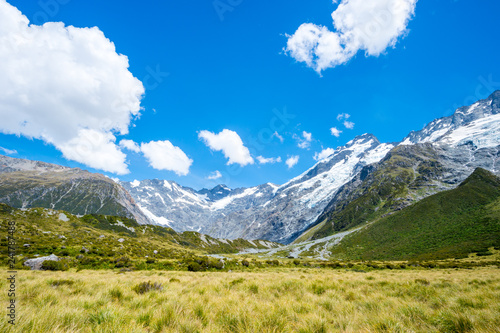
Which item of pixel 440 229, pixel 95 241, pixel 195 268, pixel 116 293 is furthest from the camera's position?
pixel 440 229

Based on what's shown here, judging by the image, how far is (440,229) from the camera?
97.9 meters

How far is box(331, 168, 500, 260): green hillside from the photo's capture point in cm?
7644

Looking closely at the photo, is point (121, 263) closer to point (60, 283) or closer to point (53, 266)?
point (53, 266)

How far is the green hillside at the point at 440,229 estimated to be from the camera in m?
76.4

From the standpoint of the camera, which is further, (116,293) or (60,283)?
(60,283)

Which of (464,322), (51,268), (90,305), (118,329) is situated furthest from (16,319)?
(51,268)

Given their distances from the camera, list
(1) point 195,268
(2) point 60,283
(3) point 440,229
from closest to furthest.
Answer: (2) point 60,283
(1) point 195,268
(3) point 440,229

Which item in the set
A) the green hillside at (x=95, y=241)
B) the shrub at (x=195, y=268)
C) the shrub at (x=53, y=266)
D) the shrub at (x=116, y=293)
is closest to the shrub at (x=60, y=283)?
the shrub at (x=116, y=293)

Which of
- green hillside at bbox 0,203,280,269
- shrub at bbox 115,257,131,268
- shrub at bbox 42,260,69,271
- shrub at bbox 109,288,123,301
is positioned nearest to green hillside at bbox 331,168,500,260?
shrub at bbox 115,257,131,268

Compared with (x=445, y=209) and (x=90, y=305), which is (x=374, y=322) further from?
(x=445, y=209)

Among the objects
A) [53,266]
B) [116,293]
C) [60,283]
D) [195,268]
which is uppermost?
[60,283]

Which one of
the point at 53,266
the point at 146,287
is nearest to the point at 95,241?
the point at 53,266

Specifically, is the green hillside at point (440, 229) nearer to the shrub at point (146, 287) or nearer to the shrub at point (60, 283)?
the shrub at point (146, 287)

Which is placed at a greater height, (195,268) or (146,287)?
(146,287)
